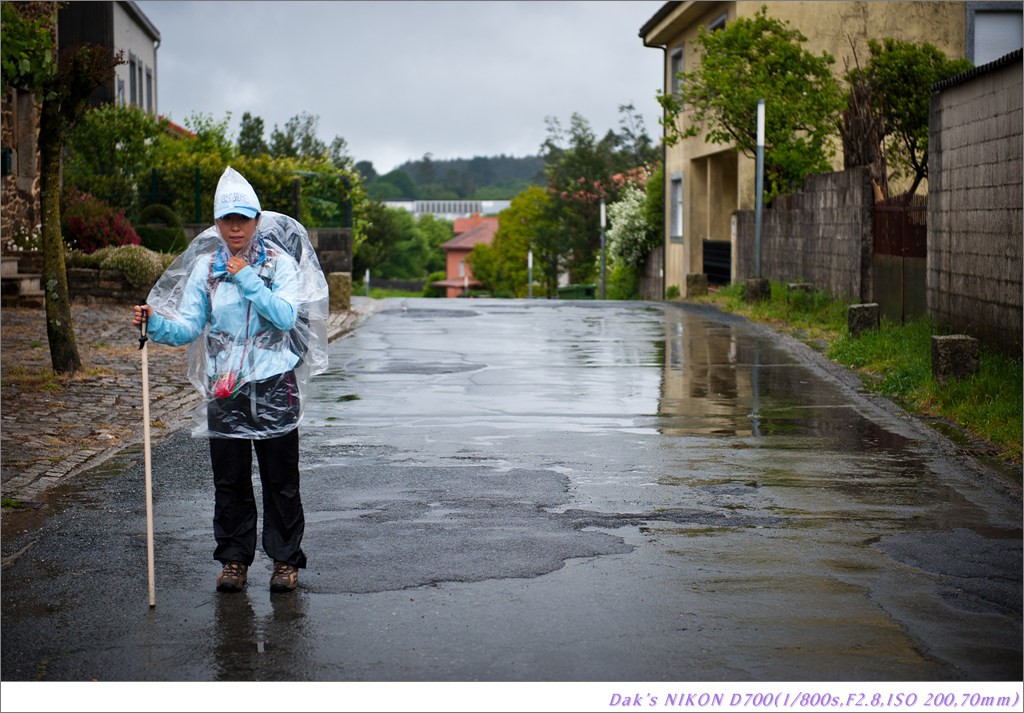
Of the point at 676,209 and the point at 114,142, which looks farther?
the point at 676,209

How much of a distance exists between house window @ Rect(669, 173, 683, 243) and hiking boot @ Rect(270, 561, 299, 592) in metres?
32.3

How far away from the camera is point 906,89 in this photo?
87.5 feet

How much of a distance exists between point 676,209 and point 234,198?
3341 cm

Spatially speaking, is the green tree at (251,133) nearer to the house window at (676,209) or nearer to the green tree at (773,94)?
the house window at (676,209)

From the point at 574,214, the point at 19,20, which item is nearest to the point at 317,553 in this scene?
the point at 19,20

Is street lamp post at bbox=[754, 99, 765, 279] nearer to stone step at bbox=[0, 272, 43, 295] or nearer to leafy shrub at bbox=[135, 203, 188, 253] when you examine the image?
leafy shrub at bbox=[135, 203, 188, 253]

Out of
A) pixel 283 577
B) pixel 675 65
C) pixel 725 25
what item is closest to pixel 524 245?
pixel 675 65

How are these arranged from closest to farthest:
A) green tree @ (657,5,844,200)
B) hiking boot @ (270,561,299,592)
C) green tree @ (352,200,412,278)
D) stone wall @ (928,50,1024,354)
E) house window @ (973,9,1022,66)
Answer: hiking boot @ (270,561,299,592)
stone wall @ (928,50,1024,354)
green tree @ (657,5,844,200)
house window @ (973,9,1022,66)
green tree @ (352,200,412,278)

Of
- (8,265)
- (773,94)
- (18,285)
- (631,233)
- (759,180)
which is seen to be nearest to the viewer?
(18,285)

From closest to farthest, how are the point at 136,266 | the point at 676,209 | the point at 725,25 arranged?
the point at 136,266
the point at 725,25
the point at 676,209

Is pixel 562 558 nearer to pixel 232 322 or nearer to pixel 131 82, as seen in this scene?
pixel 232 322

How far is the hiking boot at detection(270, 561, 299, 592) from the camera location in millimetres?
6203


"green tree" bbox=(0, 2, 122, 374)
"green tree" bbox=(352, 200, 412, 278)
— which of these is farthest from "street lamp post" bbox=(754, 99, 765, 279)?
"green tree" bbox=(352, 200, 412, 278)

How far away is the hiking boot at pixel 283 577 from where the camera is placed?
6.20m
